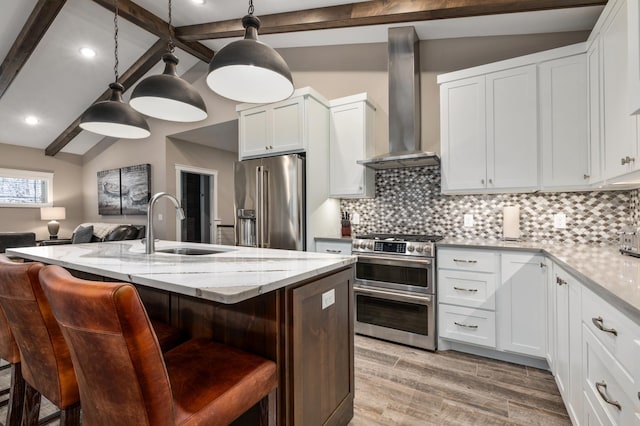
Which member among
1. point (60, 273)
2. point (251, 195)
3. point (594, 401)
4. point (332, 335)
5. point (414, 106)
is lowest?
point (594, 401)

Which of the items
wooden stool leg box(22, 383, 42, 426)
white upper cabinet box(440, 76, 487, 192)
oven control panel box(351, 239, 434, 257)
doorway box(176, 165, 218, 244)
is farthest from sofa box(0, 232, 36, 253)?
white upper cabinet box(440, 76, 487, 192)

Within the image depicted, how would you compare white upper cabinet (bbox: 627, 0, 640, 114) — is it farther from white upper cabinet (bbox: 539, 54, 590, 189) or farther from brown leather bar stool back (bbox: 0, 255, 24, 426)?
brown leather bar stool back (bbox: 0, 255, 24, 426)

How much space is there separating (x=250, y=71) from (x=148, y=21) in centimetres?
322

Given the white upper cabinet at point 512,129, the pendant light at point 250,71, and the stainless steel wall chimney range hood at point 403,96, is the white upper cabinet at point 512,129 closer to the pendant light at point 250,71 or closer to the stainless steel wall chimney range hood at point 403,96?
the stainless steel wall chimney range hood at point 403,96

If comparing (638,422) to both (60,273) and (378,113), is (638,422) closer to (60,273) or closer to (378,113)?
(60,273)

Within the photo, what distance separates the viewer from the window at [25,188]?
6.48m

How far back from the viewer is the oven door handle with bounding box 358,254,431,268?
2721mm

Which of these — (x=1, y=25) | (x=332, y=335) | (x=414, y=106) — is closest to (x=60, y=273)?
(x=332, y=335)

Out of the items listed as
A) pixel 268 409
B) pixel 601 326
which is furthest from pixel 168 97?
pixel 601 326

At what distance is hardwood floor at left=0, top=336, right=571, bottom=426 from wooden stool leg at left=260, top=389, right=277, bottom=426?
753 millimetres

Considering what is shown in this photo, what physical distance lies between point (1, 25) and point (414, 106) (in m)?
5.39

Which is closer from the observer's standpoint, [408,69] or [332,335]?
[332,335]

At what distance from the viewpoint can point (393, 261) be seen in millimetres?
2840

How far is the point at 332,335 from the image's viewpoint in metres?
1.57
